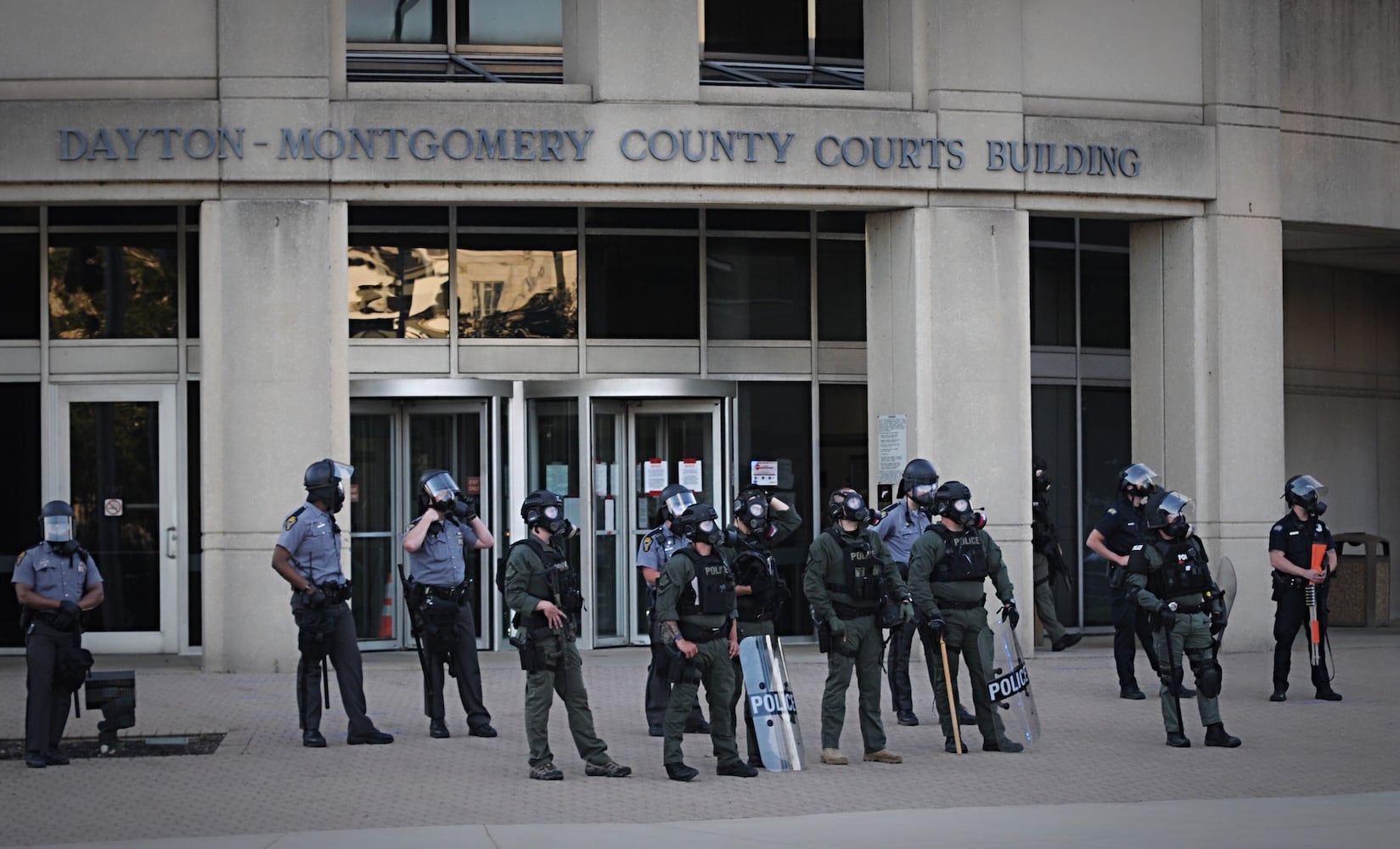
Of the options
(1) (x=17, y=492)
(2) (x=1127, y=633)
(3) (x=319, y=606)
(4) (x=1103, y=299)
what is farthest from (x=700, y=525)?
(4) (x=1103, y=299)

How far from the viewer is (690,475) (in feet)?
62.6

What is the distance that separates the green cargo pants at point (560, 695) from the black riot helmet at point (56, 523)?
135 inches

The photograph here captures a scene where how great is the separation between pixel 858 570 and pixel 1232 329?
8.35 metres

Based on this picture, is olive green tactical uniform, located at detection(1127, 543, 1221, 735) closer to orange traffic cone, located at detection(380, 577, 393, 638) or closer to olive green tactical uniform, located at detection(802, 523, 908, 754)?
olive green tactical uniform, located at detection(802, 523, 908, 754)

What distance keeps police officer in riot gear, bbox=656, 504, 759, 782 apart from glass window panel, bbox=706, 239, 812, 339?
8.29 metres

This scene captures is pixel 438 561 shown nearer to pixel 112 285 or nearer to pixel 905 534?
pixel 905 534

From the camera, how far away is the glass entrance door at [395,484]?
18625 mm

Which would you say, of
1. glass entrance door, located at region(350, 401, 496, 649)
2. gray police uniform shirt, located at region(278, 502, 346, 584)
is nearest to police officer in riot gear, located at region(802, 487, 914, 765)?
gray police uniform shirt, located at region(278, 502, 346, 584)

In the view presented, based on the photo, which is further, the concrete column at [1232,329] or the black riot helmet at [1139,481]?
the concrete column at [1232,329]

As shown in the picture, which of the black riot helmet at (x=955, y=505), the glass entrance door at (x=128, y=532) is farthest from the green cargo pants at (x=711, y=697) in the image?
the glass entrance door at (x=128, y=532)

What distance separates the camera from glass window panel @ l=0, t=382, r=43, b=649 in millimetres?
18641

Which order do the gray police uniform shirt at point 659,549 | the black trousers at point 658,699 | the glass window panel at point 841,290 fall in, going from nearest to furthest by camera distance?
1. the black trousers at point 658,699
2. the gray police uniform shirt at point 659,549
3. the glass window panel at point 841,290

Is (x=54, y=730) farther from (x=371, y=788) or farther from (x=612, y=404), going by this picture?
(x=612, y=404)

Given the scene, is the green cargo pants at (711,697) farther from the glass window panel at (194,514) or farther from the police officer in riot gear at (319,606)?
the glass window panel at (194,514)
